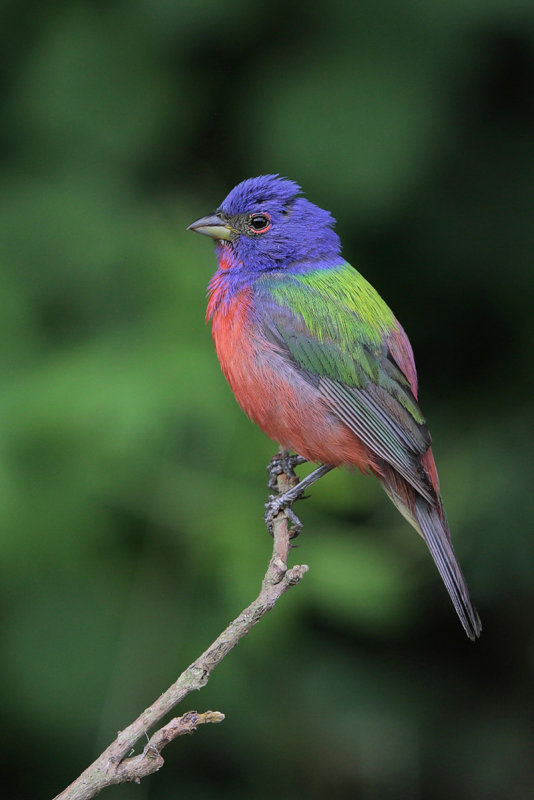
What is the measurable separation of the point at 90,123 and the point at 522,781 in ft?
12.8

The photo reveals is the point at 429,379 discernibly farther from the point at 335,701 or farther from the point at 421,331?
A: the point at 335,701

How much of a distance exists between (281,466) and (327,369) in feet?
1.89

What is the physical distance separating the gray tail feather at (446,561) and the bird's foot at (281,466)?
56 centimetres

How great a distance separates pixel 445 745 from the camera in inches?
185

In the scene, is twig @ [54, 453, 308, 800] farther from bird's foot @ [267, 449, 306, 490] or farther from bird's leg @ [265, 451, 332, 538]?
bird's foot @ [267, 449, 306, 490]

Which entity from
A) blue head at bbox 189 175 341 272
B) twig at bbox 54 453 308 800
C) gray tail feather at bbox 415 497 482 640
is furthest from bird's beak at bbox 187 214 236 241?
twig at bbox 54 453 308 800

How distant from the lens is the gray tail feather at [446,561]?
316cm

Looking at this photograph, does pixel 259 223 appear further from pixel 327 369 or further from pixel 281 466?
pixel 281 466

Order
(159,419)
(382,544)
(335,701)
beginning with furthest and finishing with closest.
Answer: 1. (335,701)
2. (382,544)
3. (159,419)

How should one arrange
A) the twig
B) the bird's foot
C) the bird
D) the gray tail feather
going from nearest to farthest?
the twig, the gray tail feather, the bird, the bird's foot

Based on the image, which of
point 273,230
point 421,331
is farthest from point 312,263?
point 421,331

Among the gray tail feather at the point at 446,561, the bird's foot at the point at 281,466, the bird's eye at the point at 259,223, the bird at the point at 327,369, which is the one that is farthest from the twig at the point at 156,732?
the bird's eye at the point at 259,223

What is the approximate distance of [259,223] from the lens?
3.60 meters

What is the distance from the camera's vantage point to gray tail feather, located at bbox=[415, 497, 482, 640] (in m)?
3.16
